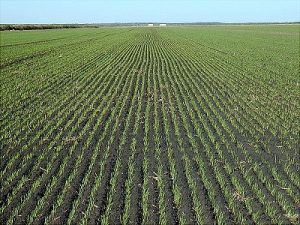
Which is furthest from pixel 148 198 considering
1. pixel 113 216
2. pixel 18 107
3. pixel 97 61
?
pixel 97 61

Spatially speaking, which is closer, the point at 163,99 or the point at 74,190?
the point at 74,190

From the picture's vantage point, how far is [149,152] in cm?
884

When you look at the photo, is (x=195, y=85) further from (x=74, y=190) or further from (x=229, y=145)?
(x=74, y=190)

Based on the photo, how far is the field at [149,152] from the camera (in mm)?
6227

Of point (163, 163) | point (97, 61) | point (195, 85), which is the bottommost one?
point (97, 61)

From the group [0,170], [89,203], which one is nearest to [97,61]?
[0,170]

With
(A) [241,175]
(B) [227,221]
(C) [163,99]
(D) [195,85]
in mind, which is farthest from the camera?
(D) [195,85]

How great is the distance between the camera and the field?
6.23 meters

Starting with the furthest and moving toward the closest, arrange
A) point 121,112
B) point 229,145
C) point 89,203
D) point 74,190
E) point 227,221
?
1. point 121,112
2. point 229,145
3. point 74,190
4. point 89,203
5. point 227,221

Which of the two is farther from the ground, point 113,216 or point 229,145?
point 113,216

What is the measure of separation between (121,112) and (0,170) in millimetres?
5329

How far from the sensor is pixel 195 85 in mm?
17234

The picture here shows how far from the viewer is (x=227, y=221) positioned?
19.4ft

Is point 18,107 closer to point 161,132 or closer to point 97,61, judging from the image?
point 161,132
